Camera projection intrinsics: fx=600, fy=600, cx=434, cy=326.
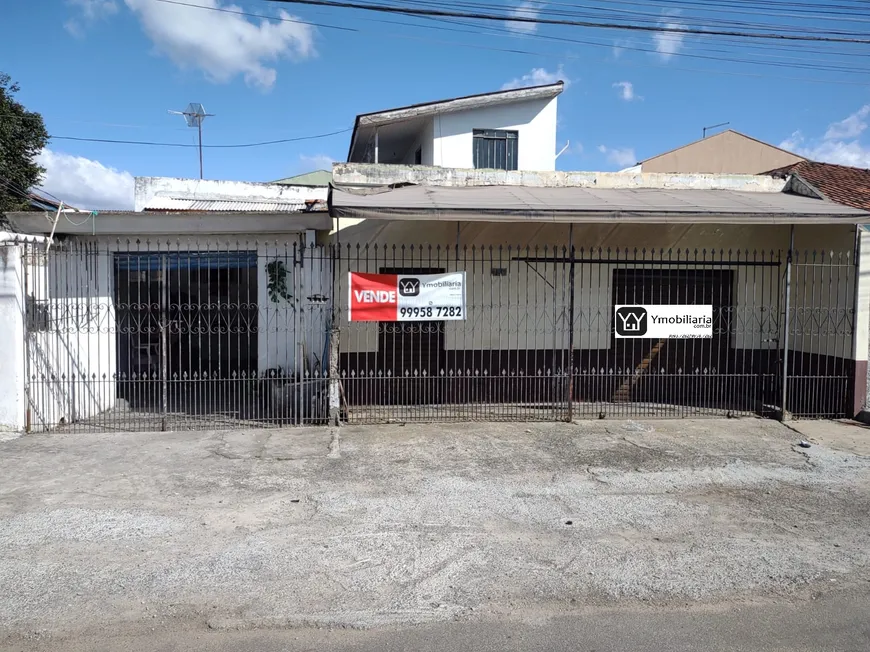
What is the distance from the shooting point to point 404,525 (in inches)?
195

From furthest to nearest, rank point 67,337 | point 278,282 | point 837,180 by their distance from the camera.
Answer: point 837,180 < point 278,282 < point 67,337

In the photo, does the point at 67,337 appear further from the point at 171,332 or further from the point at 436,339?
the point at 436,339

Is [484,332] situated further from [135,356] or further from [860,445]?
[135,356]

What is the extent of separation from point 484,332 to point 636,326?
2.56m

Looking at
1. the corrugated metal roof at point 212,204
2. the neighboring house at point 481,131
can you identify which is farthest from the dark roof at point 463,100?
the corrugated metal roof at point 212,204

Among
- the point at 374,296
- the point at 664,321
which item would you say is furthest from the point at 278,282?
the point at 664,321

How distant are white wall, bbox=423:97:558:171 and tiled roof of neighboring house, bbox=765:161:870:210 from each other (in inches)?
366

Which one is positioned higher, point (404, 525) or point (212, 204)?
point (212, 204)

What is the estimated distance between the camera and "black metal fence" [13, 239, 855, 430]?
28.8 ft

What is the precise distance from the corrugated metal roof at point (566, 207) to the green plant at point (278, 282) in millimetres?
1952

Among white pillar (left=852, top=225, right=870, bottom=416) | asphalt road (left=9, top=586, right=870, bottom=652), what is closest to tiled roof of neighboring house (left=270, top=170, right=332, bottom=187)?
white pillar (left=852, top=225, right=870, bottom=416)

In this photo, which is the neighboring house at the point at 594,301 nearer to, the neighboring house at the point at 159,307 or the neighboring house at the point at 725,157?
the neighboring house at the point at 159,307

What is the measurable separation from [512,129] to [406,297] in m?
13.6

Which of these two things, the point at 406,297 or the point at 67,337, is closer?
the point at 406,297
